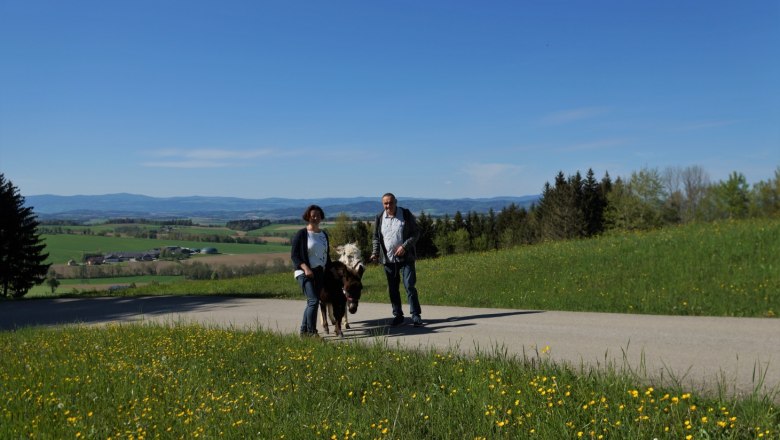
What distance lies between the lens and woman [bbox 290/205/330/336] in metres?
9.37

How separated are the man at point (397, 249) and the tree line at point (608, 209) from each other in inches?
2232

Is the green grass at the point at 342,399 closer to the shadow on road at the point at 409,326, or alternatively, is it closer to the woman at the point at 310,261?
the woman at the point at 310,261

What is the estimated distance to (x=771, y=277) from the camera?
12.2 m

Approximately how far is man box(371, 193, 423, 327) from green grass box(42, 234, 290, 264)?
74801 mm

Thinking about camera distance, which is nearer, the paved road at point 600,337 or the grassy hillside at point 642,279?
the paved road at point 600,337

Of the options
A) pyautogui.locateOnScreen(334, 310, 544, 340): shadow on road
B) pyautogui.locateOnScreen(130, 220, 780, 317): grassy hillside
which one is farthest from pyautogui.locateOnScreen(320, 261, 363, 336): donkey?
pyautogui.locateOnScreen(130, 220, 780, 317): grassy hillside

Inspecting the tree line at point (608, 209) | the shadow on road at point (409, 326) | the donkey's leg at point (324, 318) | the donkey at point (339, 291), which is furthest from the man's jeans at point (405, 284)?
the tree line at point (608, 209)

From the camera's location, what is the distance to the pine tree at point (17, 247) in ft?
125

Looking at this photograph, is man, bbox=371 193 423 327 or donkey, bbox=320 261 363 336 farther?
man, bbox=371 193 423 327

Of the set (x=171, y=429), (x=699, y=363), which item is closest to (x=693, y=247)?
(x=699, y=363)

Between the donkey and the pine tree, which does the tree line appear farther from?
the donkey

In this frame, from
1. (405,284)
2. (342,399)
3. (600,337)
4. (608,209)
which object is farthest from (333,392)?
(608,209)

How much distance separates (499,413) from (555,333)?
4.39 meters

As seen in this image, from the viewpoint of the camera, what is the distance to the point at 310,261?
949cm
